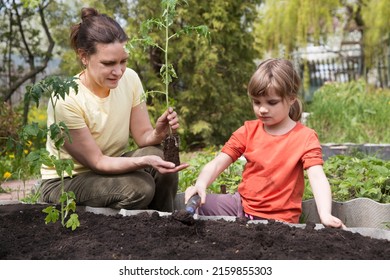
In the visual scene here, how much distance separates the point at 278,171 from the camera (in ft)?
9.95

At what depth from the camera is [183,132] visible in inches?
304

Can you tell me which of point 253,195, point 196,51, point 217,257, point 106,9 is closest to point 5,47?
point 106,9

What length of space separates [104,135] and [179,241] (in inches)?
47.4

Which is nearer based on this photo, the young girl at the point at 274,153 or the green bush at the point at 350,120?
the young girl at the point at 274,153

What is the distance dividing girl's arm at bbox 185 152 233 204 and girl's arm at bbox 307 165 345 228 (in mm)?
472

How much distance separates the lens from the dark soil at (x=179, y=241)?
2.31m

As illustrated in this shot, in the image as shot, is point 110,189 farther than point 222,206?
Yes

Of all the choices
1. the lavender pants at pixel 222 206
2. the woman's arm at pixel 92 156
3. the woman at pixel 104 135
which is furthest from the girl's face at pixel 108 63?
the lavender pants at pixel 222 206

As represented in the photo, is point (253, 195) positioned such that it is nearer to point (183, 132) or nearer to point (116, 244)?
point (116, 244)

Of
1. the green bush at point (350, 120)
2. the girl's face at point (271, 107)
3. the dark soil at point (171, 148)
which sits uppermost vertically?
the girl's face at point (271, 107)

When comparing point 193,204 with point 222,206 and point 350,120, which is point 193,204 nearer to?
point 222,206

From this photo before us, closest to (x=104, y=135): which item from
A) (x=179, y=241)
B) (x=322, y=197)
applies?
(x=179, y=241)

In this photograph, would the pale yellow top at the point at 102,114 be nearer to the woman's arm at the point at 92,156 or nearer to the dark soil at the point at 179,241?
the woman's arm at the point at 92,156

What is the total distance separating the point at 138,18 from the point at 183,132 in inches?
60.7
